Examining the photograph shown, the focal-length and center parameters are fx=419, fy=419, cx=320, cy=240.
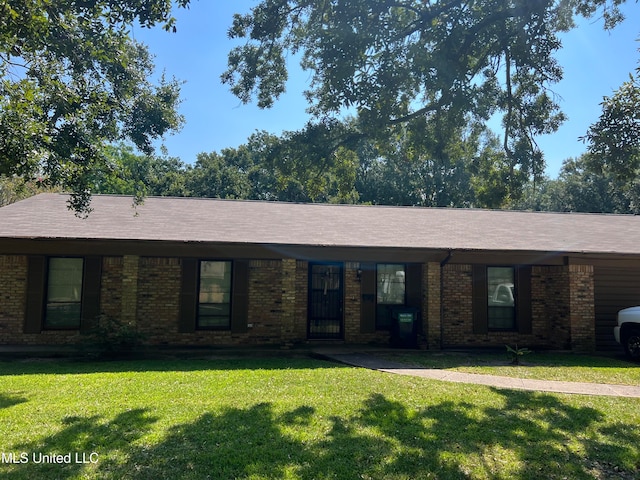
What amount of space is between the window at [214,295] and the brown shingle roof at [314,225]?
1057 mm

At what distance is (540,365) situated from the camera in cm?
908

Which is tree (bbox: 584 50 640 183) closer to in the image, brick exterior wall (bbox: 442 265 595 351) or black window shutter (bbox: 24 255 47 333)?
brick exterior wall (bbox: 442 265 595 351)

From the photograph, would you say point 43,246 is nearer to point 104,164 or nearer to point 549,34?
point 104,164

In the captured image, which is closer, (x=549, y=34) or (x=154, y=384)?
(x=154, y=384)

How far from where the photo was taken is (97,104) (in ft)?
23.3

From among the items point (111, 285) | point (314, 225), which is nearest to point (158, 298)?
point (111, 285)

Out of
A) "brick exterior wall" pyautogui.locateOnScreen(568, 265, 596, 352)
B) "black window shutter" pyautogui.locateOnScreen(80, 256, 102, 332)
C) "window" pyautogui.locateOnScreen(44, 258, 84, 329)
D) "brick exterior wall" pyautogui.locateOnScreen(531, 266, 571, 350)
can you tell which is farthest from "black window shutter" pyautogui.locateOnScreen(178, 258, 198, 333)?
"brick exterior wall" pyautogui.locateOnScreen(568, 265, 596, 352)

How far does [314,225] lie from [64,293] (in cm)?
678

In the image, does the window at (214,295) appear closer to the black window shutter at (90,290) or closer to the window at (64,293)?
the black window shutter at (90,290)

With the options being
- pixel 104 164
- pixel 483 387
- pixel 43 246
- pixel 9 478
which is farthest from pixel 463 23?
pixel 43 246

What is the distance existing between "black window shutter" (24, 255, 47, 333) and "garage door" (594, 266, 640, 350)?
14.5 metres

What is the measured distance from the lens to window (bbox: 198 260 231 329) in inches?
436

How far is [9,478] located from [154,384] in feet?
10.6

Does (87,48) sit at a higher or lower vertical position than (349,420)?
higher
